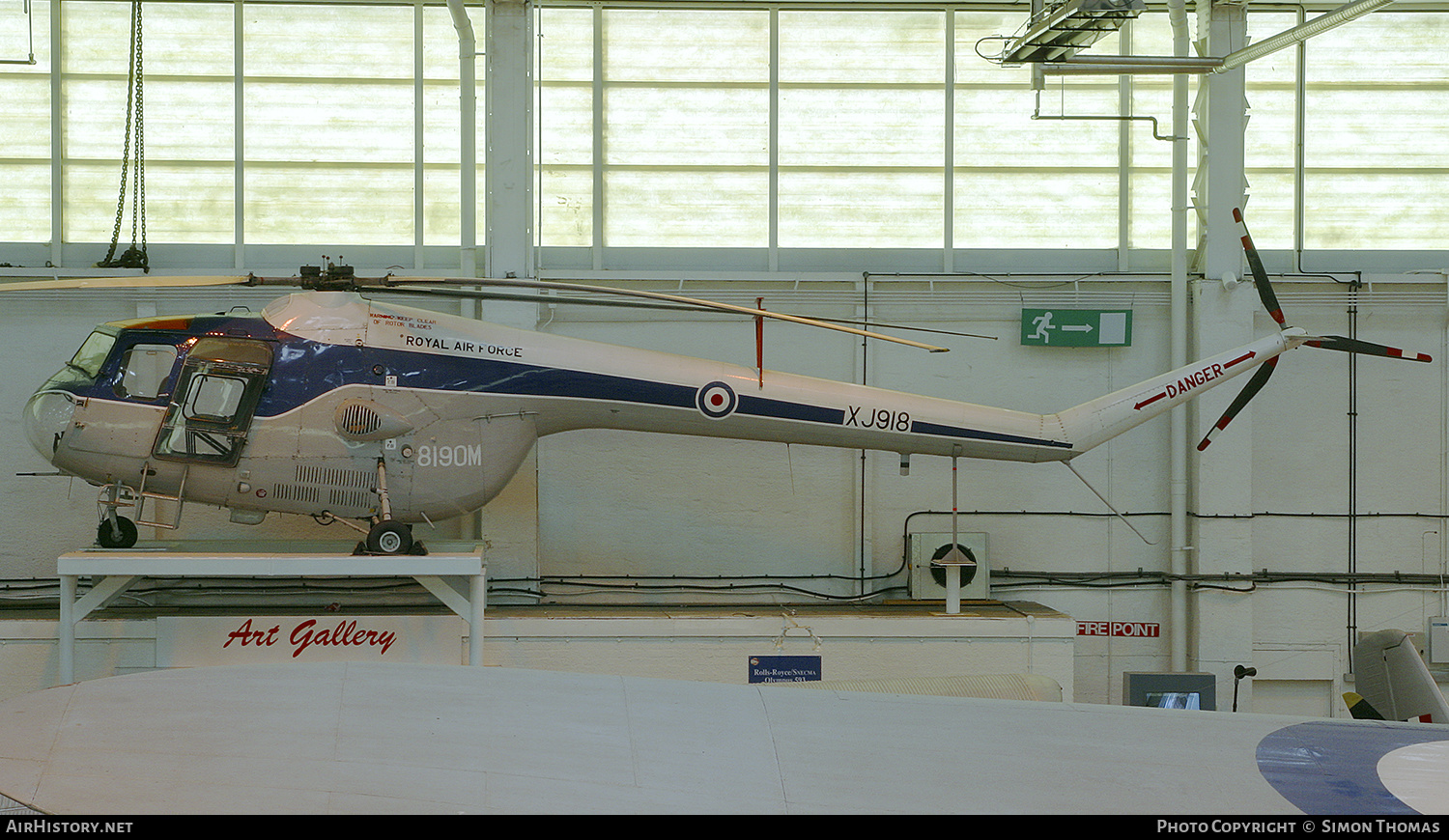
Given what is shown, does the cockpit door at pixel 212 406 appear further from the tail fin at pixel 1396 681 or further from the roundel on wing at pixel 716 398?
the tail fin at pixel 1396 681

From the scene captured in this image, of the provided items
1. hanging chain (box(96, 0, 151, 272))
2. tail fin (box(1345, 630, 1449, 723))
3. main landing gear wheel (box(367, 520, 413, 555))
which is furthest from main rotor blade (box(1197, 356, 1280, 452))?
hanging chain (box(96, 0, 151, 272))

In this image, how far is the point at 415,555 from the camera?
6.36 metres

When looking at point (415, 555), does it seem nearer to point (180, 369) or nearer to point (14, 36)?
point (180, 369)

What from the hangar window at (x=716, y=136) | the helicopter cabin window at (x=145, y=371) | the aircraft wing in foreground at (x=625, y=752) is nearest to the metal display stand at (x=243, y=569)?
the helicopter cabin window at (x=145, y=371)

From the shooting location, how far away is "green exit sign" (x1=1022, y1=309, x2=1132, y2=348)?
28.8ft

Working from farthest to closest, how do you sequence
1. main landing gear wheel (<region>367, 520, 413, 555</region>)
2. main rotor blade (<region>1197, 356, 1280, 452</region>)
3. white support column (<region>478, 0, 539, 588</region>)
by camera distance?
1. white support column (<region>478, 0, 539, 588</region>)
2. main rotor blade (<region>1197, 356, 1280, 452</region>)
3. main landing gear wheel (<region>367, 520, 413, 555</region>)

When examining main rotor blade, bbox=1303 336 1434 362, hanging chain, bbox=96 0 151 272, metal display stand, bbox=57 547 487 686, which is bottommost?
metal display stand, bbox=57 547 487 686

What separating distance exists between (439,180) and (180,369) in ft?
10.0

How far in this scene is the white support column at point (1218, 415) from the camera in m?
8.57

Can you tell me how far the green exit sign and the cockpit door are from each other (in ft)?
19.3

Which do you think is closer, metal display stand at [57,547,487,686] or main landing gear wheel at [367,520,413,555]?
metal display stand at [57,547,487,686]

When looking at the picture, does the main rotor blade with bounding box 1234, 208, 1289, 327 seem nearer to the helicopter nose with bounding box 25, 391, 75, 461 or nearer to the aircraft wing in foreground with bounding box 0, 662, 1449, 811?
the aircraft wing in foreground with bounding box 0, 662, 1449, 811

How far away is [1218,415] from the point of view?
28.2ft
